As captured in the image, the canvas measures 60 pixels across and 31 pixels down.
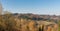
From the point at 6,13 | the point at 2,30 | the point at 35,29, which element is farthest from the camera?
the point at 6,13

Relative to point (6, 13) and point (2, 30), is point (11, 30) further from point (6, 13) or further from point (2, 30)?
point (6, 13)

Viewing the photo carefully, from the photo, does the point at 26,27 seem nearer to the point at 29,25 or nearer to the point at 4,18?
the point at 29,25

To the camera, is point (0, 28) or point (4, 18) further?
point (4, 18)

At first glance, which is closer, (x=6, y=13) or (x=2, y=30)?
(x=2, y=30)

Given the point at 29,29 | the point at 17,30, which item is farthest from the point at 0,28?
the point at 29,29

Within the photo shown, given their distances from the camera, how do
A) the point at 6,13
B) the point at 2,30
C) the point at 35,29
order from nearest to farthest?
the point at 2,30 → the point at 35,29 → the point at 6,13

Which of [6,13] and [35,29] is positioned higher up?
[6,13]

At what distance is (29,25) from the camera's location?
486 inches

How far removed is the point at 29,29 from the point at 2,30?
5.78 feet

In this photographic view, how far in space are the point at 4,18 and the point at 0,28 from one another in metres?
1.45

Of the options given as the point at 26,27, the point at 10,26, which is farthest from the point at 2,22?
the point at 26,27

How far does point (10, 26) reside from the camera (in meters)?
11.5

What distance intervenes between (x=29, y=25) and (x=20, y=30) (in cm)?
92

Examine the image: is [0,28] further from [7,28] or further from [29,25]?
[29,25]
